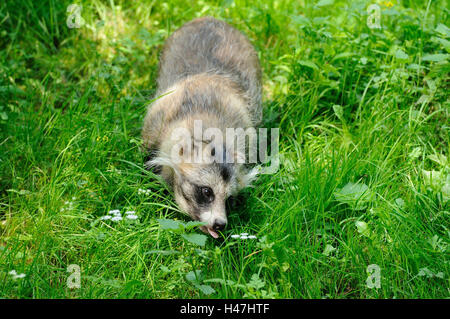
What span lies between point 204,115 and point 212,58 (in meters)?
1.01

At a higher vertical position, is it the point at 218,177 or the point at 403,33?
the point at 403,33

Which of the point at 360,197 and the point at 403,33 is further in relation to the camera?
the point at 403,33

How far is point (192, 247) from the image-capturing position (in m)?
4.02

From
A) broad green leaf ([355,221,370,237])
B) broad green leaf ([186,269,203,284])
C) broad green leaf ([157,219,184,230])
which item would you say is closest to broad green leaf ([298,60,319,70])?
broad green leaf ([355,221,370,237])

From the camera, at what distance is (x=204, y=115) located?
186 inches

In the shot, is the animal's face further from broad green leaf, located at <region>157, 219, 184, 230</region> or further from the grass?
broad green leaf, located at <region>157, 219, 184, 230</region>

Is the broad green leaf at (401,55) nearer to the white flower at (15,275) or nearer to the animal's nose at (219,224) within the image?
the animal's nose at (219,224)

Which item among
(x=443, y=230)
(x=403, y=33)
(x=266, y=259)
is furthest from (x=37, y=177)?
(x=403, y=33)

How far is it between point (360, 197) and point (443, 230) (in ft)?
2.26

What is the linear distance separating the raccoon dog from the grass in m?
0.21

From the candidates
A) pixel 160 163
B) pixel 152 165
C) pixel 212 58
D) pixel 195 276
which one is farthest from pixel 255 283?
pixel 212 58

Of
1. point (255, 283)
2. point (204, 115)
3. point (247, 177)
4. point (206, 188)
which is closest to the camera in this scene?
point (255, 283)

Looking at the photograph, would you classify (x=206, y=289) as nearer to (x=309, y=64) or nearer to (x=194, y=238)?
(x=194, y=238)

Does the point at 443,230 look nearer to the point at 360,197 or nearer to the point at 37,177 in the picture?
the point at 360,197
